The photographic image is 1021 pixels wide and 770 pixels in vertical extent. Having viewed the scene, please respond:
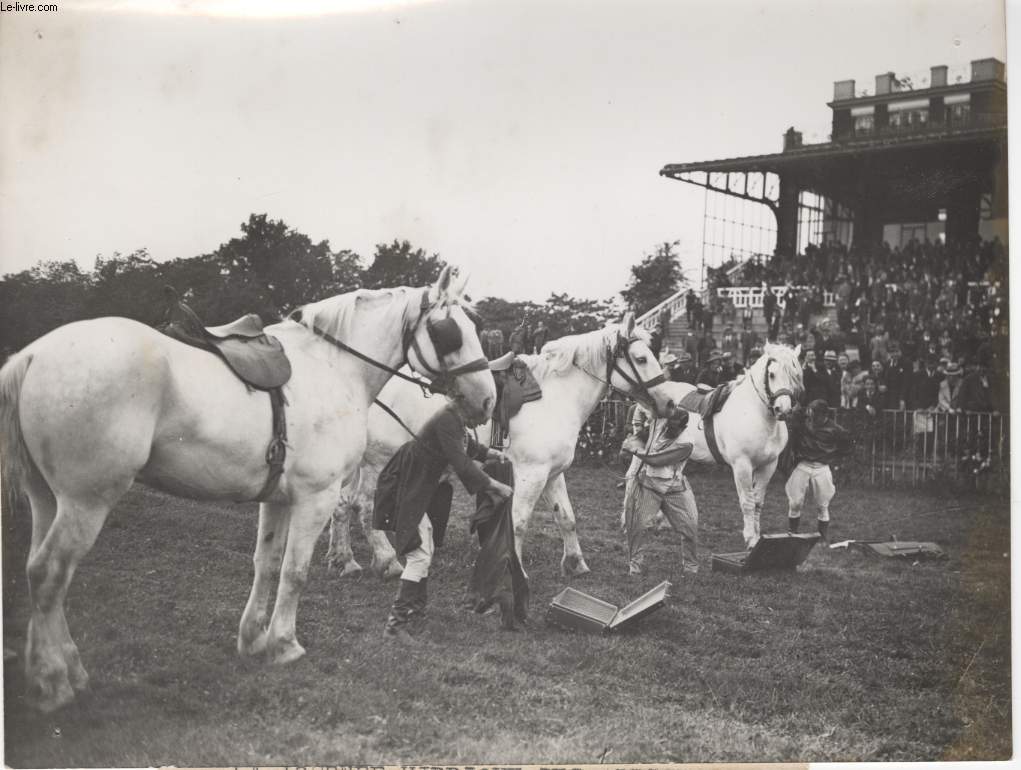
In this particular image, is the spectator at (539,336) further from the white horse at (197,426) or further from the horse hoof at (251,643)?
the horse hoof at (251,643)

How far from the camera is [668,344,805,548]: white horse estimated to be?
657 centimetres

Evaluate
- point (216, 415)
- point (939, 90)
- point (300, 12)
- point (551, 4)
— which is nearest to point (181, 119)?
point (300, 12)

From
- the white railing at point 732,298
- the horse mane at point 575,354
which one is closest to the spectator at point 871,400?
the white railing at point 732,298

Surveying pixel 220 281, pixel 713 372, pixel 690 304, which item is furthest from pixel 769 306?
pixel 220 281

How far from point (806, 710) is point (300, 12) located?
4.92 meters

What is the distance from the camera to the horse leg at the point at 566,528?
575cm

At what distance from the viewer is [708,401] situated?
714 cm

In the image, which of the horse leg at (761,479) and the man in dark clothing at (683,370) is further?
the man in dark clothing at (683,370)

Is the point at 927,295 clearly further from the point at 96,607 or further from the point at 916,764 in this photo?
the point at 96,607

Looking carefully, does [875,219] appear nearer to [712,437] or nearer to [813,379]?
[813,379]

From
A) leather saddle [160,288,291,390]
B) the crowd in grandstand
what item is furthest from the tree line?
the crowd in grandstand

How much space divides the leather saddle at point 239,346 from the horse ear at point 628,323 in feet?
8.80

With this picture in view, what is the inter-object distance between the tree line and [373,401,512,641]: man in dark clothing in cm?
101

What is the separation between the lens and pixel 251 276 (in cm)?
496
